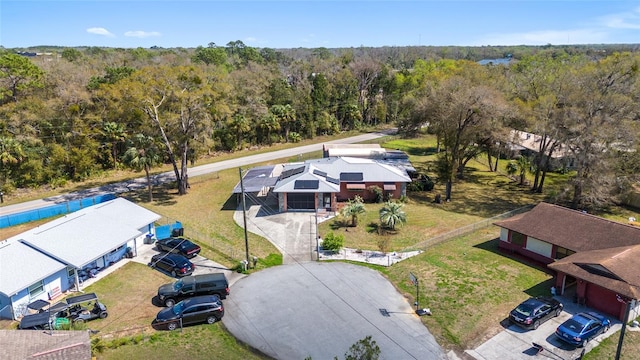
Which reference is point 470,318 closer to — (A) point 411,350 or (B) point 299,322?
(A) point 411,350

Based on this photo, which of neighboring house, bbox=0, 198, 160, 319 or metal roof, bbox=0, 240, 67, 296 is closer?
metal roof, bbox=0, 240, 67, 296

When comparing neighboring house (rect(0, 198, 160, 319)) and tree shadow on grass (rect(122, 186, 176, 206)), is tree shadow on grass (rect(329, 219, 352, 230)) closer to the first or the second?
neighboring house (rect(0, 198, 160, 319))

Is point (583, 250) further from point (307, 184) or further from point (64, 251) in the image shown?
point (64, 251)

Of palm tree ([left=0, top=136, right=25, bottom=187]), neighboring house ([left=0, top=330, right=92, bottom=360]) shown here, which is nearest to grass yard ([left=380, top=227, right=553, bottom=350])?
neighboring house ([left=0, top=330, right=92, bottom=360])

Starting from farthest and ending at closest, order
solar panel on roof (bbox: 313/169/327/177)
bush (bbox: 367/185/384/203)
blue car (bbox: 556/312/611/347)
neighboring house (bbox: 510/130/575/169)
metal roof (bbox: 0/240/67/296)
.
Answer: bush (bbox: 367/185/384/203) < solar panel on roof (bbox: 313/169/327/177) < neighboring house (bbox: 510/130/575/169) < metal roof (bbox: 0/240/67/296) < blue car (bbox: 556/312/611/347)

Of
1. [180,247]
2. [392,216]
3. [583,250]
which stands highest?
[583,250]

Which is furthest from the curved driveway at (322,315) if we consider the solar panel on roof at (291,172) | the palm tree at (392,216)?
the solar panel on roof at (291,172)

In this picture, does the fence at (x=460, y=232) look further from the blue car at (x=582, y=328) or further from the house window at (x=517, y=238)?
the blue car at (x=582, y=328)

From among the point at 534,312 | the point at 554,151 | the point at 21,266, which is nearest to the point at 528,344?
the point at 534,312
